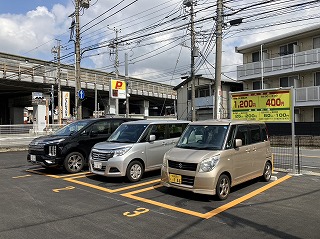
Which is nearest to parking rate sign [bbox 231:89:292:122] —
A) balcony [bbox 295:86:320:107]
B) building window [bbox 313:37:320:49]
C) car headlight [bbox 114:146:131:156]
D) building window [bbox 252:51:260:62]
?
car headlight [bbox 114:146:131:156]

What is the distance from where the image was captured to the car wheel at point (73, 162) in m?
9.45

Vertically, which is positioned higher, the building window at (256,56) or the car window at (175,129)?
the building window at (256,56)

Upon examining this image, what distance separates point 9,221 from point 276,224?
453 cm

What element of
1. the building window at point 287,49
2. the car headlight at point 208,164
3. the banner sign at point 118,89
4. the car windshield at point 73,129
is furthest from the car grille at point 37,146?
the building window at point 287,49

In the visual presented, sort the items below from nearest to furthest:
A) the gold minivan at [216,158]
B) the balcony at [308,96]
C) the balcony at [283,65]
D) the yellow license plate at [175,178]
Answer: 1. the gold minivan at [216,158]
2. the yellow license plate at [175,178]
3. the balcony at [308,96]
4. the balcony at [283,65]

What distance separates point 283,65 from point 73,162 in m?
21.2

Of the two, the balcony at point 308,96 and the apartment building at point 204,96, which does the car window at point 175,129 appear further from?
the apartment building at point 204,96

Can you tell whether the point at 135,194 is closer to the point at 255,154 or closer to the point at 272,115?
the point at 255,154

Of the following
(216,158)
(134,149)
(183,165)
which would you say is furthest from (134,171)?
(216,158)

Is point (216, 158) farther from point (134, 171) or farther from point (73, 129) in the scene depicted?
point (73, 129)

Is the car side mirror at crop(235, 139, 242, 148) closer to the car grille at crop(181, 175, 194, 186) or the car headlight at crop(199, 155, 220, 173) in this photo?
the car headlight at crop(199, 155, 220, 173)

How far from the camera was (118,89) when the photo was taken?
23.5 metres

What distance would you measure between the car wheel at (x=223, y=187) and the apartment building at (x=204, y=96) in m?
24.4

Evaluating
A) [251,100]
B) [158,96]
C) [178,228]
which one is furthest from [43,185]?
[158,96]
